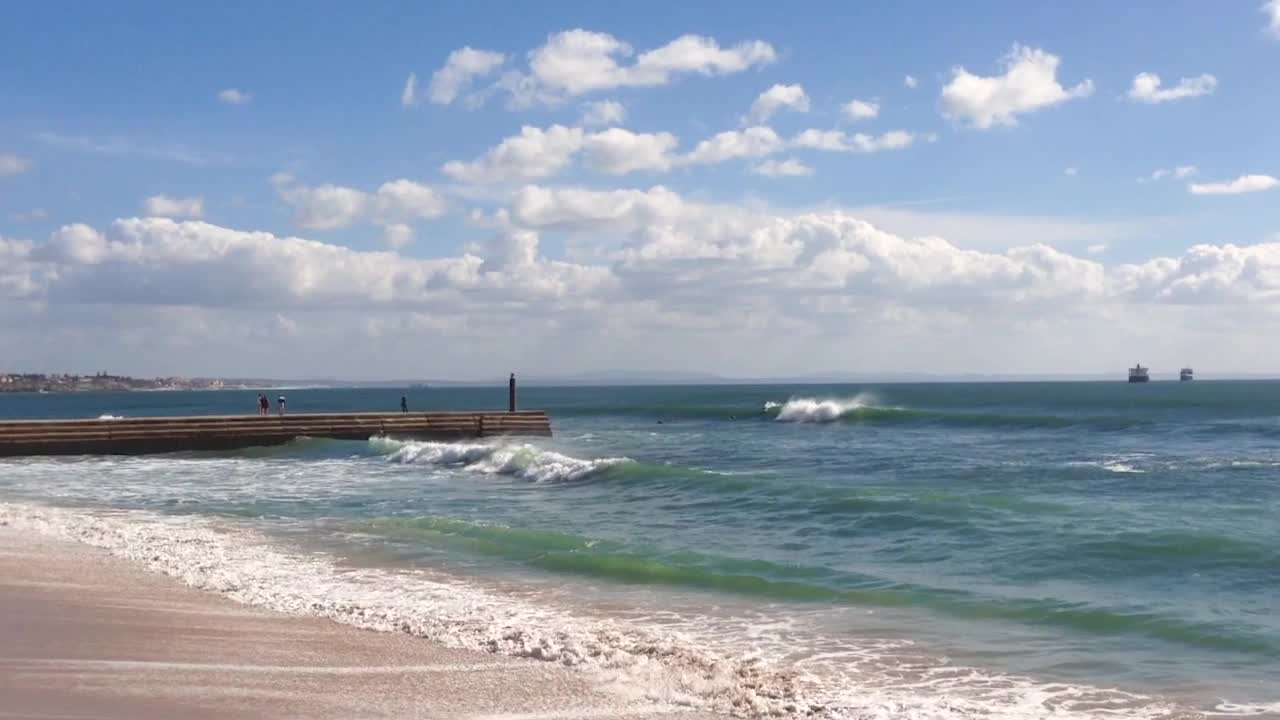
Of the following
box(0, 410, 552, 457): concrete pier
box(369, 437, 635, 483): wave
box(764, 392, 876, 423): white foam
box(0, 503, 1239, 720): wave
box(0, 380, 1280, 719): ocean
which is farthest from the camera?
box(764, 392, 876, 423): white foam

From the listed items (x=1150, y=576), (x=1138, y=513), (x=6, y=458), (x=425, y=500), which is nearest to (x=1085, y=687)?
(x=1150, y=576)

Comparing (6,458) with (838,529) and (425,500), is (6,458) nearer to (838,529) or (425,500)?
(425,500)

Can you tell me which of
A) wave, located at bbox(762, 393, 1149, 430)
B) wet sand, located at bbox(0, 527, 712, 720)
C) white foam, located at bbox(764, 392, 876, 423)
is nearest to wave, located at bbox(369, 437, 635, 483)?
wet sand, located at bbox(0, 527, 712, 720)

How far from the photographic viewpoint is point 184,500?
21984mm

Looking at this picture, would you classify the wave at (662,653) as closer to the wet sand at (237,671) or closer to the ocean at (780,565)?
the ocean at (780,565)

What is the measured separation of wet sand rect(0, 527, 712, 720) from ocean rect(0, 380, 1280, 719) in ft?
1.72

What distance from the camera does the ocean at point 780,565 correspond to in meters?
8.59

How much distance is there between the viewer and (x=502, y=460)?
101 ft

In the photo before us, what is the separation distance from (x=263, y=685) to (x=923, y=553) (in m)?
9.84

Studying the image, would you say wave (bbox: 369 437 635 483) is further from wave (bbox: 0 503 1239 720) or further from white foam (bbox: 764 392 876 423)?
white foam (bbox: 764 392 876 423)

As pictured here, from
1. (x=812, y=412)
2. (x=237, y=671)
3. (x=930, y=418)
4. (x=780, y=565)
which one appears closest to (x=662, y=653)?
(x=237, y=671)

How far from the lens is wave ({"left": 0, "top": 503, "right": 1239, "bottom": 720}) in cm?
773

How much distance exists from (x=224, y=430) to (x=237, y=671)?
102 ft

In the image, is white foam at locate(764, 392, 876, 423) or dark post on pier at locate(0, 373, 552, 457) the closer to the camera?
dark post on pier at locate(0, 373, 552, 457)
